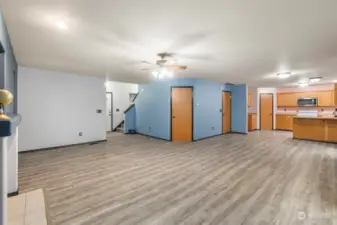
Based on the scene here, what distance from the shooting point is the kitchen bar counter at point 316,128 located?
682 centimetres

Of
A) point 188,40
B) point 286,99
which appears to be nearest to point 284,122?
point 286,99

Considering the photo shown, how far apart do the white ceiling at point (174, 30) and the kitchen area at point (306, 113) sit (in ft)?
12.0

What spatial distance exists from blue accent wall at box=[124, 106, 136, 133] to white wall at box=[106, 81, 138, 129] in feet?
3.90

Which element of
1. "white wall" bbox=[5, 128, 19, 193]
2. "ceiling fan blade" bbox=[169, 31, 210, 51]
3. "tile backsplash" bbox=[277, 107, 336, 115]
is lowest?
"white wall" bbox=[5, 128, 19, 193]

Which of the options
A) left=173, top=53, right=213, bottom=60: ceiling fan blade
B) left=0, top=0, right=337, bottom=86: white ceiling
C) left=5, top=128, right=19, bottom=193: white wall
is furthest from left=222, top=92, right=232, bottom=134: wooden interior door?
left=5, top=128, right=19, bottom=193: white wall

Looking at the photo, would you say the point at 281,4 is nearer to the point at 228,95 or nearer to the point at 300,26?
the point at 300,26

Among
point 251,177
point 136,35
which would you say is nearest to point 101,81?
point 136,35

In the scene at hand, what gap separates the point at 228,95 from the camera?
929 cm

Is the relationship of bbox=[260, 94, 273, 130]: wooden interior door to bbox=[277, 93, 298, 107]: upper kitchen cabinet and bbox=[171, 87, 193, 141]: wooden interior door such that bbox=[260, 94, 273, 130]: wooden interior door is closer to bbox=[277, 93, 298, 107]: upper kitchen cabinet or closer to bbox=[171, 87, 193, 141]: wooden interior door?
bbox=[277, 93, 298, 107]: upper kitchen cabinet

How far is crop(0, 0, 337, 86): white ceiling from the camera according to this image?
2104 millimetres

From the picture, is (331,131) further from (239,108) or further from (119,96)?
(119,96)

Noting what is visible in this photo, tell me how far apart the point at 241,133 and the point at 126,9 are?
828 centimetres

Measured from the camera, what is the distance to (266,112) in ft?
35.4

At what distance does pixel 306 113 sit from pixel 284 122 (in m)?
2.89
